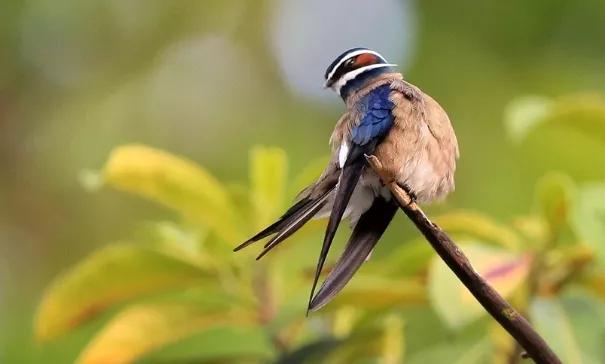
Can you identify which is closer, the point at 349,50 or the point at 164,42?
the point at 349,50

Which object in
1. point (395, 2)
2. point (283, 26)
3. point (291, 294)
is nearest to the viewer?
point (291, 294)

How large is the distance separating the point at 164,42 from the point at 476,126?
166 cm

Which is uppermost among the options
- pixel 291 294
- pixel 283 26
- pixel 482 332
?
pixel 283 26

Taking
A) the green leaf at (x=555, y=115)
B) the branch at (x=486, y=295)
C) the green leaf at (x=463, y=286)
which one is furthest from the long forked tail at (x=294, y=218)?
the green leaf at (x=555, y=115)

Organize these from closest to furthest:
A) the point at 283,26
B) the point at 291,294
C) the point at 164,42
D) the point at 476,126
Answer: the point at 291,294 → the point at 476,126 → the point at 283,26 → the point at 164,42

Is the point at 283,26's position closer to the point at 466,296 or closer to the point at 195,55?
the point at 195,55

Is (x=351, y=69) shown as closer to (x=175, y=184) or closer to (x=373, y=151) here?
(x=373, y=151)

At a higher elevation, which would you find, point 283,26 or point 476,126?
point 283,26

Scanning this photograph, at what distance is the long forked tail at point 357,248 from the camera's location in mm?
1073

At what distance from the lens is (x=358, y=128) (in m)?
1.34

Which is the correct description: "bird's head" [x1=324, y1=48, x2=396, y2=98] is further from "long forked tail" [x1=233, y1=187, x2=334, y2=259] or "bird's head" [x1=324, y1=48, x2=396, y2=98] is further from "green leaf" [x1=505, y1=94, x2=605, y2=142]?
"green leaf" [x1=505, y1=94, x2=605, y2=142]

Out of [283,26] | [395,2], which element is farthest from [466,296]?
[283,26]

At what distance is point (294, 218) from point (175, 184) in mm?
832

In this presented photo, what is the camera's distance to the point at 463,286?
1657 millimetres
